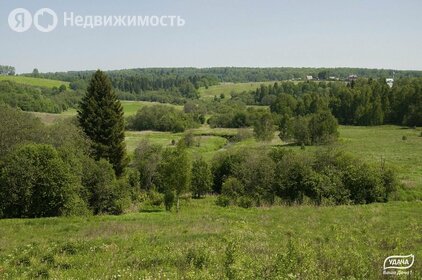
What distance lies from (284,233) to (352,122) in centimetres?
9816

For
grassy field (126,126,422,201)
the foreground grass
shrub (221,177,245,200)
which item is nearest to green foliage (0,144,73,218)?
the foreground grass

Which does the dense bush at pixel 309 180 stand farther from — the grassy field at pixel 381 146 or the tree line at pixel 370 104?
the tree line at pixel 370 104

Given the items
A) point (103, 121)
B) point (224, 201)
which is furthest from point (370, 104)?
point (103, 121)

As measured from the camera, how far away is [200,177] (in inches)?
1628

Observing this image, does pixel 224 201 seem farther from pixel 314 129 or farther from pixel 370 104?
pixel 370 104

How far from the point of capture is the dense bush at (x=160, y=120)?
4427 inches

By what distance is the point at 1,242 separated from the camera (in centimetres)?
1602

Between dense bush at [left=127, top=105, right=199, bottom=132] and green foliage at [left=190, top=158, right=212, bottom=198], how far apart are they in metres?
69.5

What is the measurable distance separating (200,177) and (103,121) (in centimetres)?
1147

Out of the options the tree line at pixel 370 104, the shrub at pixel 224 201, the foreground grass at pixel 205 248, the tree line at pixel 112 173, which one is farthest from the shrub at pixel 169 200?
the tree line at pixel 370 104

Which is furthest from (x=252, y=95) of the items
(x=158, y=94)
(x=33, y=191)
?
(x=33, y=191)

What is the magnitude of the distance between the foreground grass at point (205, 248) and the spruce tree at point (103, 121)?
17.6 meters

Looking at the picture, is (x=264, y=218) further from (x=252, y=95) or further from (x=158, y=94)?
(x=158, y=94)

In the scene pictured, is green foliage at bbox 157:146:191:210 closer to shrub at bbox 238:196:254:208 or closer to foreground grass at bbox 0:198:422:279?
shrub at bbox 238:196:254:208
